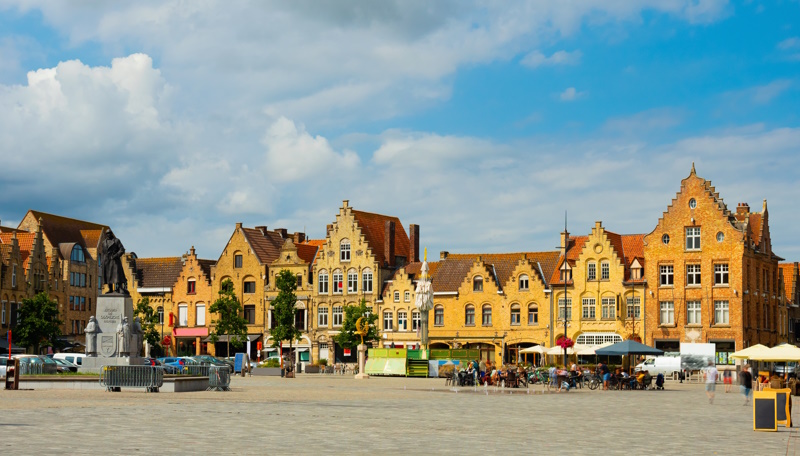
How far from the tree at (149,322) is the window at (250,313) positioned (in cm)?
777

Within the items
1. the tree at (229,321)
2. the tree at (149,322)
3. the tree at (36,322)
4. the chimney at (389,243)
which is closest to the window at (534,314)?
the chimney at (389,243)

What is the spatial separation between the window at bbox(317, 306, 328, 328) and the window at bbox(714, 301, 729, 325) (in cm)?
3283

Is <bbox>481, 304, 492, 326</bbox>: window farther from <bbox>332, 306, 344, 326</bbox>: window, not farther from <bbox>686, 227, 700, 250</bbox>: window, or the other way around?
<bbox>686, 227, 700, 250</bbox>: window

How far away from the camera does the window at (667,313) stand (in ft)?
263

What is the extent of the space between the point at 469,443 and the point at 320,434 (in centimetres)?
313

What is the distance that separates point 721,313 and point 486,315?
18.4 m

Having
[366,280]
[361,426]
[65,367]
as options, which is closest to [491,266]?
[366,280]

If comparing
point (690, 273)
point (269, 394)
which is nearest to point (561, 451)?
point (269, 394)

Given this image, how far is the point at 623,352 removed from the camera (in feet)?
180

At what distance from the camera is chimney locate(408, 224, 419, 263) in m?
93.5

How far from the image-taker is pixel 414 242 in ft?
308

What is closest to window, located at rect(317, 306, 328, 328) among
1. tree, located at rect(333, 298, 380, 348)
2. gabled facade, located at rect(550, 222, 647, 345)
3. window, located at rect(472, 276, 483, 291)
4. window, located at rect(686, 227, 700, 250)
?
tree, located at rect(333, 298, 380, 348)

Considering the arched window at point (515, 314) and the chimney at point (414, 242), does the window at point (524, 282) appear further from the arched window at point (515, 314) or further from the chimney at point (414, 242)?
the chimney at point (414, 242)

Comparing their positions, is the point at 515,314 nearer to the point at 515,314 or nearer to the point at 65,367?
the point at 515,314
